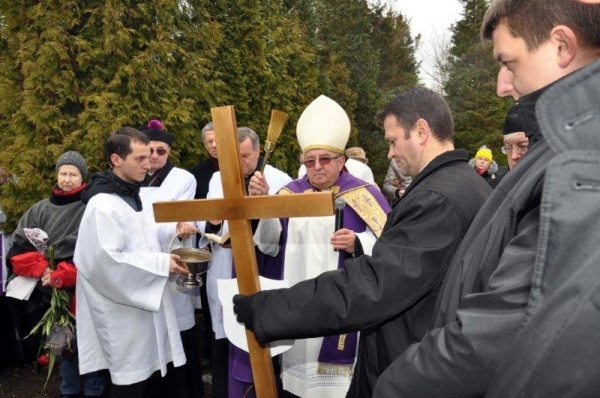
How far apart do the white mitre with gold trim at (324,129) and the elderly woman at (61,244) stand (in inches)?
86.7

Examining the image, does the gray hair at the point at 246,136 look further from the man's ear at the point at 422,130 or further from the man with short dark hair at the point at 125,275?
the man's ear at the point at 422,130

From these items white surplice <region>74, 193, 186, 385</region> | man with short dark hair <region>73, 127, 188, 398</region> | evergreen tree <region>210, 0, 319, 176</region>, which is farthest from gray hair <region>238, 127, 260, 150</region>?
evergreen tree <region>210, 0, 319, 176</region>

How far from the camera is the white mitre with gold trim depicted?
347 cm

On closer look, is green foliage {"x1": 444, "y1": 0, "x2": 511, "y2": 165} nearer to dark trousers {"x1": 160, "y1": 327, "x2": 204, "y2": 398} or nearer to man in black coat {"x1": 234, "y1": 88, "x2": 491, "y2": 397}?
dark trousers {"x1": 160, "y1": 327, "x2": 204, "y2": 398}

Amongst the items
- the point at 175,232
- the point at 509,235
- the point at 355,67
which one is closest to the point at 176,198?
the point at 175,232

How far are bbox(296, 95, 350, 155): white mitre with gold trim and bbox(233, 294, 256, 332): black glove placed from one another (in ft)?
5.37

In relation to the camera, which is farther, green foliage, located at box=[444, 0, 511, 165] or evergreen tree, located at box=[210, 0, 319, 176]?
green foliage, located at box=[444, 0, 511, 165]

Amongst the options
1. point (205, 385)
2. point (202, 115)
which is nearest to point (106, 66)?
point (202, 115)

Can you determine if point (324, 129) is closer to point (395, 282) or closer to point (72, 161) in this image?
point (395, 282)

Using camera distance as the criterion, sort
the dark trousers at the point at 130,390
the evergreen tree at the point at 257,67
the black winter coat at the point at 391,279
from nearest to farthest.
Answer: the black winter coat at the point at 391,279
the dark trousers at the point at 130,390
the evergreen tree at the point at 257,67

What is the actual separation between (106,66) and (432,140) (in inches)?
227

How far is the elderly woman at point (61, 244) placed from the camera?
14.4 ft

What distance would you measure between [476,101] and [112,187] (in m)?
21.8

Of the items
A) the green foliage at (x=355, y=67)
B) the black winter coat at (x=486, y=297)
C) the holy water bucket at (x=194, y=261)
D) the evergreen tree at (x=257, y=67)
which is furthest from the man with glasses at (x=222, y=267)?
the green foliage at (x=355, y=67)
